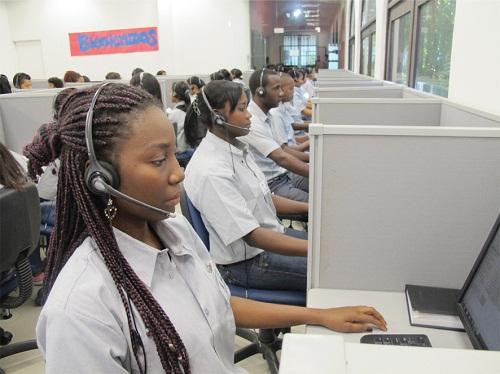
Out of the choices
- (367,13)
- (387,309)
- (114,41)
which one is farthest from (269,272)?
(114,41)

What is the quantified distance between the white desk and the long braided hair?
1.42ft

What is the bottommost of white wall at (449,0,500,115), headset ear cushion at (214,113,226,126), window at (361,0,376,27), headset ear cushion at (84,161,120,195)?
headset ear cushion at (214,113,226,126)

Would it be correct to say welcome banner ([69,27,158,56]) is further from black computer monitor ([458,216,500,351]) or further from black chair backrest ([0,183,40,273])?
black computer monitor ([458,216,500,351])

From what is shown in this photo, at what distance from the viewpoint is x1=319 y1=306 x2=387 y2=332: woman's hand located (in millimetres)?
922

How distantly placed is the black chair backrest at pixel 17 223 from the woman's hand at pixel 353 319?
108 centimetres

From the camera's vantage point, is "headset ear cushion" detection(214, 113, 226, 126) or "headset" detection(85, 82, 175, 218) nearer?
"headset" detection(85, 82, 175, 218)

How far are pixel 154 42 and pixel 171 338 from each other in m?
9.00

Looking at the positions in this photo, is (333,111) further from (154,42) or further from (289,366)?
(154,42)

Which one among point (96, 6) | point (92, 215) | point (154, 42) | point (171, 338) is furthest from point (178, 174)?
point (96, 6)

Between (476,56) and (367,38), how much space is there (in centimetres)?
471

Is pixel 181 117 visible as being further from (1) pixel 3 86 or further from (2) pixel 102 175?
(2) pixel 102 175

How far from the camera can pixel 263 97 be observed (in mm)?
2824

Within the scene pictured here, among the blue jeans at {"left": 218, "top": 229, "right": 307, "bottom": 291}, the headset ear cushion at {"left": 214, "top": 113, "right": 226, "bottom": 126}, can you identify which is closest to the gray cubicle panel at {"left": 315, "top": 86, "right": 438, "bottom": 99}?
the headset ear cushion at {"left": 214, "top": 113, "right": 226, "bottom": 126}

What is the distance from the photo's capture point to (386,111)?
1.79 m
